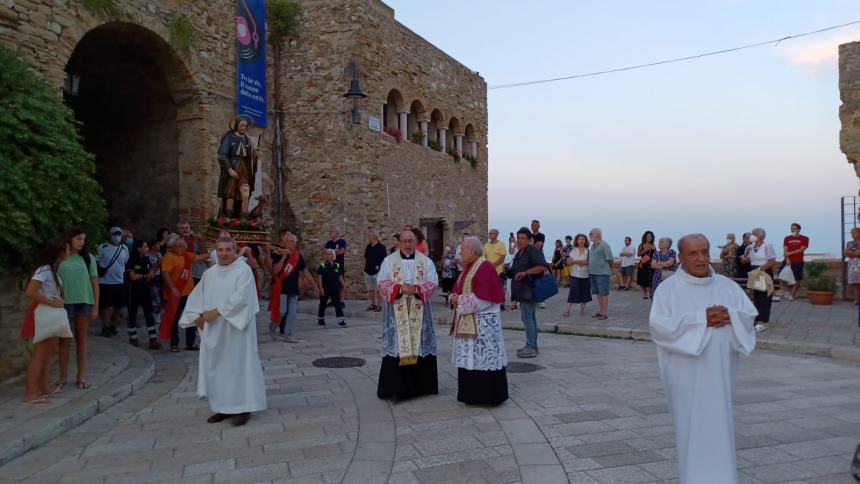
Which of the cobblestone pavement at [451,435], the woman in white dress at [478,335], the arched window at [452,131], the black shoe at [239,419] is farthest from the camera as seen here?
the arched window at [452,131]

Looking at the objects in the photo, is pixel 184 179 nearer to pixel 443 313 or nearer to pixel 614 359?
pixel 443 313

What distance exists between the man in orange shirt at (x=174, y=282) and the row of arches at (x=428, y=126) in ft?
33.0

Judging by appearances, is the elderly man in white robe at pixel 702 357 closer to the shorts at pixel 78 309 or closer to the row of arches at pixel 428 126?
the shorts at pixel 78 309

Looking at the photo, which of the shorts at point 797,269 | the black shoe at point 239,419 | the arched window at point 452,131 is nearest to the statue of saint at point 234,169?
the black shoe at point 239,419

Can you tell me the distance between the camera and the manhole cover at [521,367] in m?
7.70

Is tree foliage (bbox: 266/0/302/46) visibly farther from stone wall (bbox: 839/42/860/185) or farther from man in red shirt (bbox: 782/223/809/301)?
man in red shirt (bbox: 782/223/809/301)

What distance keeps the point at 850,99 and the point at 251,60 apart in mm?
14487

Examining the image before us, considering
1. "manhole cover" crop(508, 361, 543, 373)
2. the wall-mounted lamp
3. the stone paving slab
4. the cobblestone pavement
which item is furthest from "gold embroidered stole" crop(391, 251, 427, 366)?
the wall-mounted lamp

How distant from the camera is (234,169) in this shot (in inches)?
364

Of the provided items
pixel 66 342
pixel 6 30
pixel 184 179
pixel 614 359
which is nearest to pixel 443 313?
pixel 614 359

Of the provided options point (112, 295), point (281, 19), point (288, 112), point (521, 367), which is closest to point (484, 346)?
point (521, 367)

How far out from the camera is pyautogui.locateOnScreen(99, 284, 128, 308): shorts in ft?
32.3

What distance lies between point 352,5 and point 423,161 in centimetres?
554

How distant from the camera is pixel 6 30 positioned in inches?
329
